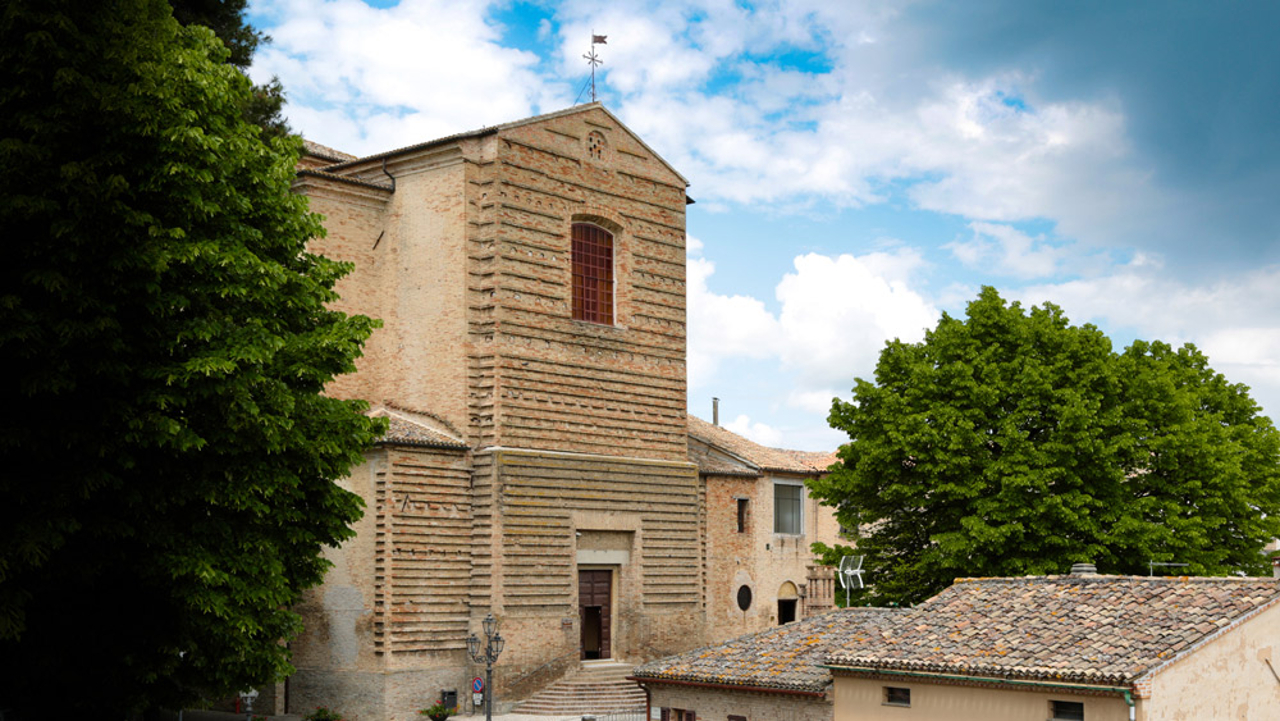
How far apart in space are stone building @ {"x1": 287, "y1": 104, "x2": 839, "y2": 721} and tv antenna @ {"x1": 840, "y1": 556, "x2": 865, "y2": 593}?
482 centimetres

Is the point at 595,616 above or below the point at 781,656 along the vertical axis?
above

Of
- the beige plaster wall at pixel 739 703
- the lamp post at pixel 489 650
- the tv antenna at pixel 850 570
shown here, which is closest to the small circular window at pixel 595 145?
the tv antenna at pixel 850 570

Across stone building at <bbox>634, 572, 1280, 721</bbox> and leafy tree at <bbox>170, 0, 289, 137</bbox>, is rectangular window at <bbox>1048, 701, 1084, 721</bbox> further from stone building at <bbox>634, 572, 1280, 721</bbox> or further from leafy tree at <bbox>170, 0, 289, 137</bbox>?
leafy tree at <bbox>170, 0, 289, 137</bbox>

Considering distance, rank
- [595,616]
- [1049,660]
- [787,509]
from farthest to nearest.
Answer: [787,509], [595,616], [1049,660]

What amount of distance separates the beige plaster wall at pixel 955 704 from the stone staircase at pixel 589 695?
11145mm

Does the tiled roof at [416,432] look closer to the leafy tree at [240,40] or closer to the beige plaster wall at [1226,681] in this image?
the leafy tree at [240,40]

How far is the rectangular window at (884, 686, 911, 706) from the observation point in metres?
20.9

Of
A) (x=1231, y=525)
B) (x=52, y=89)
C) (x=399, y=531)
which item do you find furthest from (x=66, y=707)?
(x=1231, y=525)

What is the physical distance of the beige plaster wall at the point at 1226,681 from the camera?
1814cm

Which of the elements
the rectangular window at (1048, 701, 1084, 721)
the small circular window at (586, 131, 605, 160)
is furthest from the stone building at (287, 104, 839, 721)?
the rectangular window at (1048, 701, 1084, 721)

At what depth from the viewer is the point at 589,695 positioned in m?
32.2

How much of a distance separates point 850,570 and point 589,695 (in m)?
7.20

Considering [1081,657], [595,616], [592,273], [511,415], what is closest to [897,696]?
[1081,657]

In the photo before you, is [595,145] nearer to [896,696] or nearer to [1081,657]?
[896,696]
